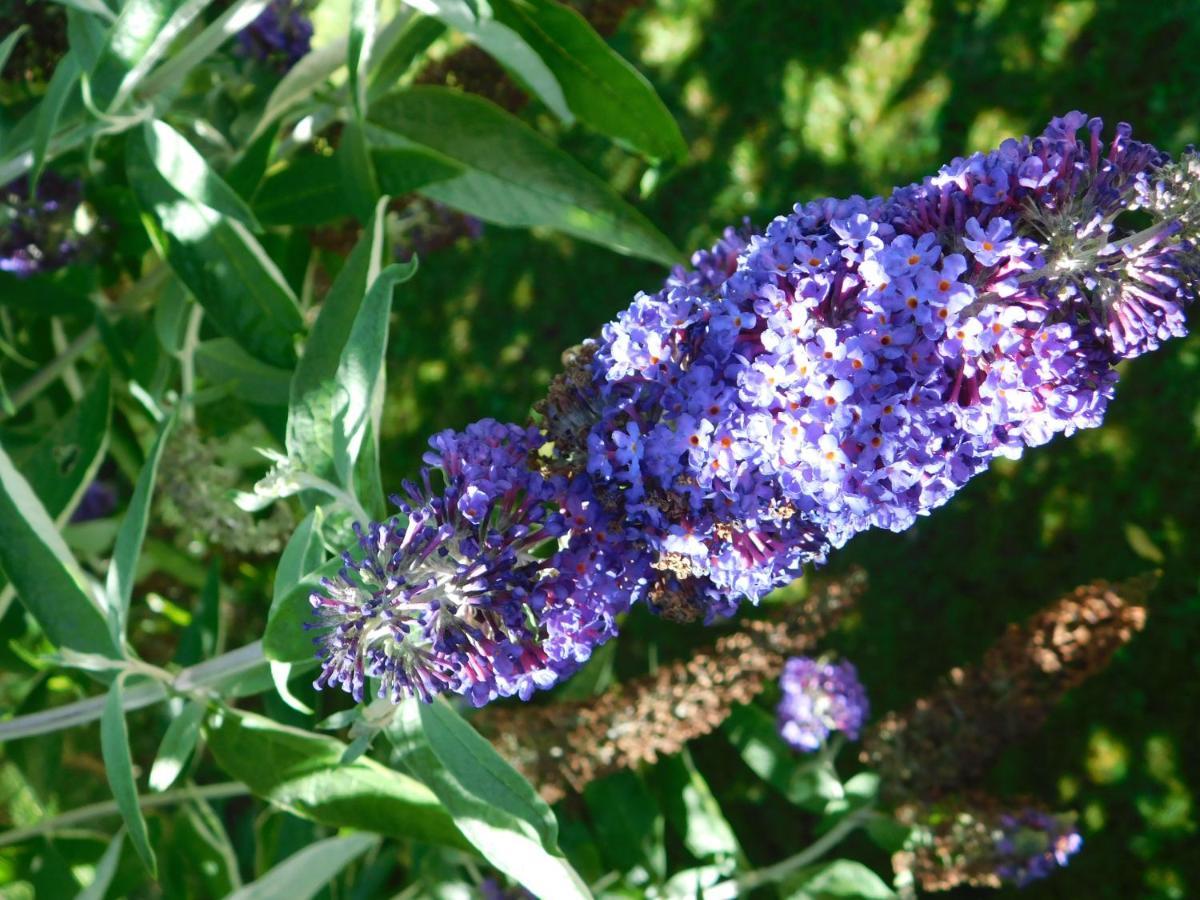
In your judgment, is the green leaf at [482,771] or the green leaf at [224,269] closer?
the green leaf at [482,771]

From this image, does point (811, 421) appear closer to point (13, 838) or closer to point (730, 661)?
point (730, 661)

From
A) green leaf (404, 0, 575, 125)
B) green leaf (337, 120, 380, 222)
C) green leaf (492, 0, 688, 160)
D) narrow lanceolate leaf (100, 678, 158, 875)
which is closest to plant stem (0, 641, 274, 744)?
narrow lanceolate leaf (100, 678, 158, 875)

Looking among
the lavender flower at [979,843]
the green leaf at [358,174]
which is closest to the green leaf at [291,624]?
the green leaf at [358,174]

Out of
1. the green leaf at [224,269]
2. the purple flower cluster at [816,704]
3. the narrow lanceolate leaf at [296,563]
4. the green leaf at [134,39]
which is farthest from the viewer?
the purple flower cluster at [816,704]

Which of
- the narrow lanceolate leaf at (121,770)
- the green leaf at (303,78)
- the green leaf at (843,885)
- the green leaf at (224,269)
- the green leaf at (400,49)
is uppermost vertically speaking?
the green leaf at (303,78)

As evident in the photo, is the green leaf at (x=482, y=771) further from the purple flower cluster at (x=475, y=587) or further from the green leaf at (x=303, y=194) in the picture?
the green leaf at (x=303, y=194)

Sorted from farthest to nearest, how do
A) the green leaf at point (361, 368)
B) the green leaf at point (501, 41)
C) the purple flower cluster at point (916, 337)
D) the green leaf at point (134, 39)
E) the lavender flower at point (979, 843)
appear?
the lavender flower at point (979, 843) < the green leaf at point (501, 41) < the green leaf at point (134, 39) < the green leaf at point (361, 368) < the purple flower cluster at point (916, 337)

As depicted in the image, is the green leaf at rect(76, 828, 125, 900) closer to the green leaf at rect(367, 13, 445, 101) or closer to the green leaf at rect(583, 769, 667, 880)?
the green leaf at rect(583, 769, 667, 880)
